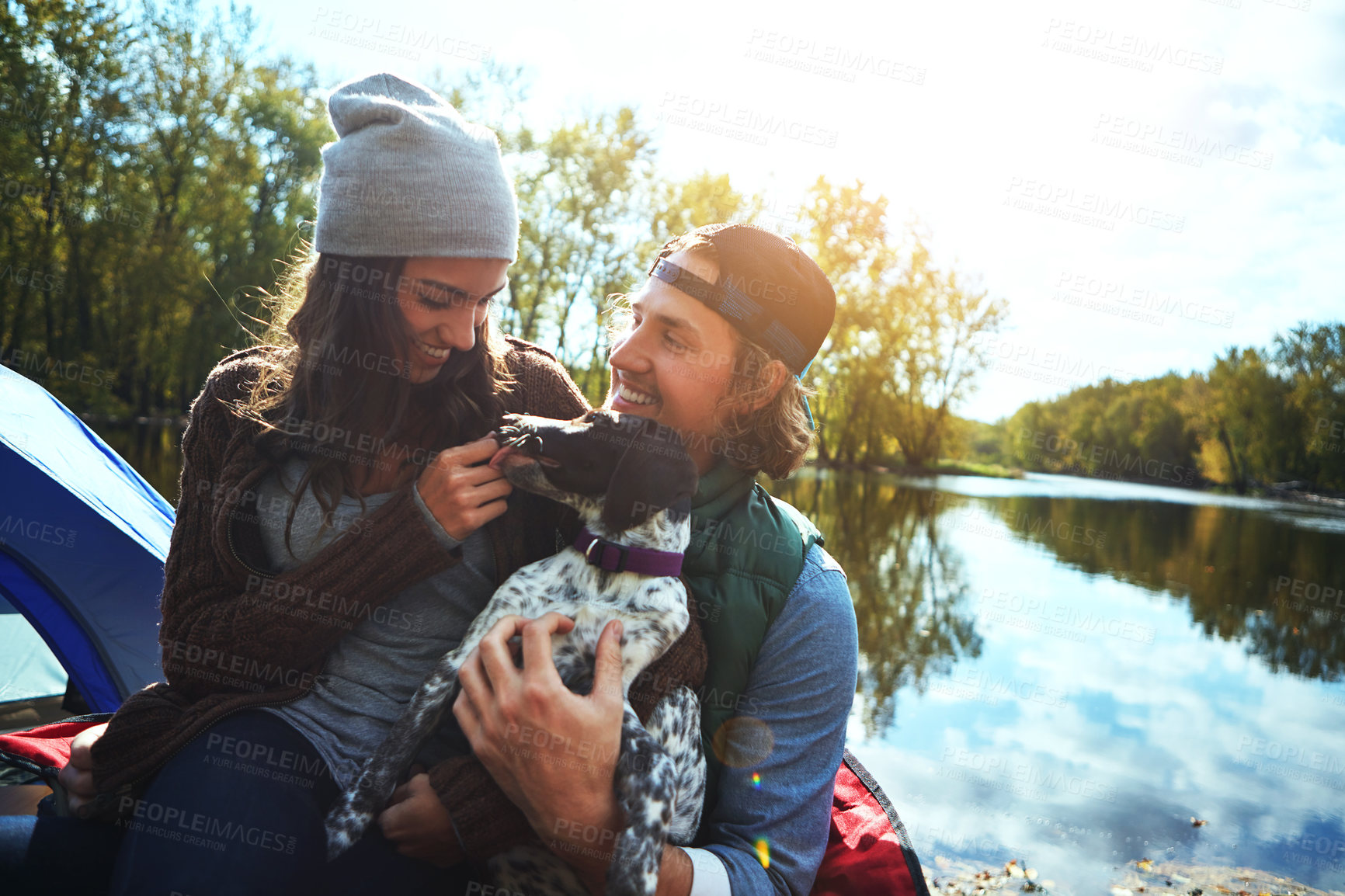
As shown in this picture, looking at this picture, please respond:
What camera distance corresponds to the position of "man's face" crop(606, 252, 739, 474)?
208 cm

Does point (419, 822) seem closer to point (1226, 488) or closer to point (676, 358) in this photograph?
point (676, 358)

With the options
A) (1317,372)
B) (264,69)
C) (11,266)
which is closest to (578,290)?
(264,69)

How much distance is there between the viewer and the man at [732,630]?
166 centimetres

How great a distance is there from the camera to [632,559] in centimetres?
194

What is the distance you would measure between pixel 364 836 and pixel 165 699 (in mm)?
600

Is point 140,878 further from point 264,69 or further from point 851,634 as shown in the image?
point 264,69

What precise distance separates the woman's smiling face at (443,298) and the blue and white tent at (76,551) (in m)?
2.17

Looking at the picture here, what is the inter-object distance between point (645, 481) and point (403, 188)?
965 millimetres

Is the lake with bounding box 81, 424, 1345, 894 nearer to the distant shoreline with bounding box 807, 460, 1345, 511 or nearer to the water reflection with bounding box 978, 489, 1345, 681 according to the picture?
the water reflection with bounding box 978, 489, 1345, 681

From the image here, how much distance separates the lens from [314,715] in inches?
72.4

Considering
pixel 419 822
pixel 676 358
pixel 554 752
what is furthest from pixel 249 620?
pixel 676 358

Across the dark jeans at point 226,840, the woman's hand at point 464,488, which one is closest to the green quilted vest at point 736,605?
the woman's hand at point 464,488

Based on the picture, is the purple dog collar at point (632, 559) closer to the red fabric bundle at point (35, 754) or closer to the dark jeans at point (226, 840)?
the dark jeans at point (226, 840)

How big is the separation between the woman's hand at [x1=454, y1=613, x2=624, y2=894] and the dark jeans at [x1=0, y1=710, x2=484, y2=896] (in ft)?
1.14
